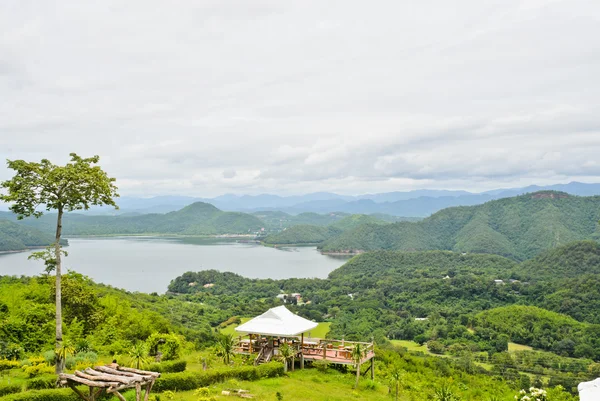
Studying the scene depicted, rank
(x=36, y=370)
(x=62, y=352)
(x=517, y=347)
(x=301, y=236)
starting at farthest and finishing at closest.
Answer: (x=301, y=236), (x=517, y=347), (x=36, y=370), (x=62, y=352)

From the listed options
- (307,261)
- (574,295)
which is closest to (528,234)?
(307,261)

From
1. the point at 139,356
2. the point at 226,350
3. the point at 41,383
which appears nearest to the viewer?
the point at 41,383

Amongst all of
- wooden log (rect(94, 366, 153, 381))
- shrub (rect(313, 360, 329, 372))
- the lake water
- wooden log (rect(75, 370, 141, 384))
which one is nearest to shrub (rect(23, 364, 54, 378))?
wooden log (rect(94, 366, 153, 381))

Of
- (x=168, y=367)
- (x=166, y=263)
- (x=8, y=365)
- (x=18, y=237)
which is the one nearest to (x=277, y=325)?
(x=168, y=367)

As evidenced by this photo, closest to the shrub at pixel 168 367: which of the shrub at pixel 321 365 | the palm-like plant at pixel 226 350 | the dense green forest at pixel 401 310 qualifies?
the palm-like plant at pixel 226 350

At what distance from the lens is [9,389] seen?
10.0 metres

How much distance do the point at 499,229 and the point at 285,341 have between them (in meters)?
127

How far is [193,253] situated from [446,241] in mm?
76681

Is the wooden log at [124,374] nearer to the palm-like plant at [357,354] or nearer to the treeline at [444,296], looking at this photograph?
the palm-like plant at [357,354]

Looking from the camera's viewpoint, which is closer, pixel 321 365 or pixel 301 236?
pixel 321 365

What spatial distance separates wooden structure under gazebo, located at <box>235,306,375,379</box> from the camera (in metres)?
15.2

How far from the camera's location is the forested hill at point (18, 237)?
10788 centimetres

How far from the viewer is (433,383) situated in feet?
64.6

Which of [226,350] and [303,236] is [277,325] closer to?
[226,350]
